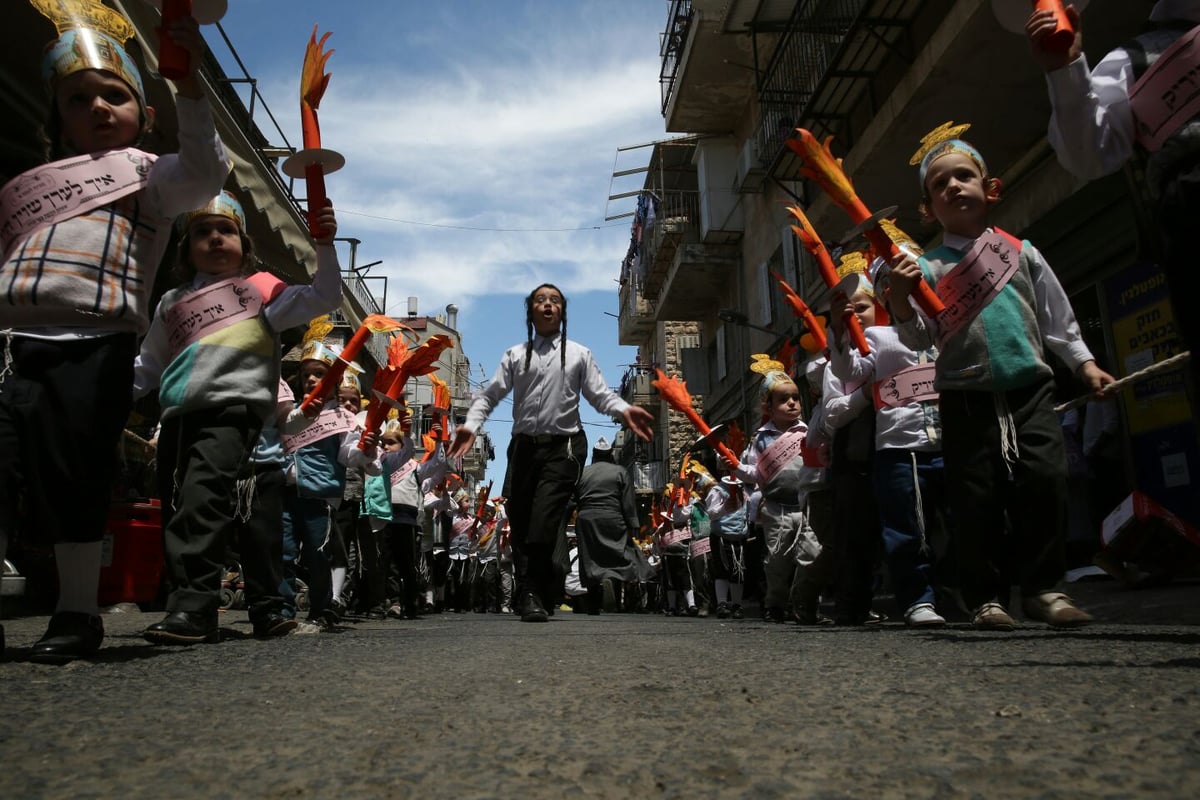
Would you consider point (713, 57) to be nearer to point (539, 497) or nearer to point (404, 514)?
point (404, 514)

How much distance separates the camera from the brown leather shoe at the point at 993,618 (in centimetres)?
365

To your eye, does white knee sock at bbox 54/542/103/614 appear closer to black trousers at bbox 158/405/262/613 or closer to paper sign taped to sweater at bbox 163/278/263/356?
black trousers at bbox 158/405/262/613

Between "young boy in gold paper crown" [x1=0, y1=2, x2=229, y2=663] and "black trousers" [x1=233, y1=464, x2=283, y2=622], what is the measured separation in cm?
124

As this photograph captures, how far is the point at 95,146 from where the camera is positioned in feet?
10.1

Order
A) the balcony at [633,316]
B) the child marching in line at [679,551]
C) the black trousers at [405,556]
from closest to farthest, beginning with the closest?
1. the black trousers at [405,556]
2. the child marching in line at [679,551]
3. the balcony at [633,316]

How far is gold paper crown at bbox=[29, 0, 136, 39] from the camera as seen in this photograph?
123 inches

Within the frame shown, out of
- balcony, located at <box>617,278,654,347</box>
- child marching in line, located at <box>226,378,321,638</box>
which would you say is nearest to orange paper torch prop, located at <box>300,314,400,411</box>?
child marching in line, located at <box>226,378,321,638</box>

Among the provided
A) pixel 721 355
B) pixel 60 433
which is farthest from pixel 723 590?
pixel 721 355

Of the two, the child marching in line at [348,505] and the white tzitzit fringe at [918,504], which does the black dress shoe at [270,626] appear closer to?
the child marching in line at [348,505]

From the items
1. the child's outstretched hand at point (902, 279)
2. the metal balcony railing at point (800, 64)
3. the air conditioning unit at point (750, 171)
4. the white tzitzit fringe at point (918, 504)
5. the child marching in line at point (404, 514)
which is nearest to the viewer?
the child's outstretched hand at point (902, 279)

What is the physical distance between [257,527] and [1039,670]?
10.6ft

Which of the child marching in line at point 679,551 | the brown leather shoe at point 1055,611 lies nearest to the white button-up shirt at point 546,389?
the brown leather shoe at point 1055,611

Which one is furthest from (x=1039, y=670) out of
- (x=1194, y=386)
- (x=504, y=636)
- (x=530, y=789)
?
(x=504, y=636)

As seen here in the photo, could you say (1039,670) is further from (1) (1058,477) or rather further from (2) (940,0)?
(2) (940,0)
